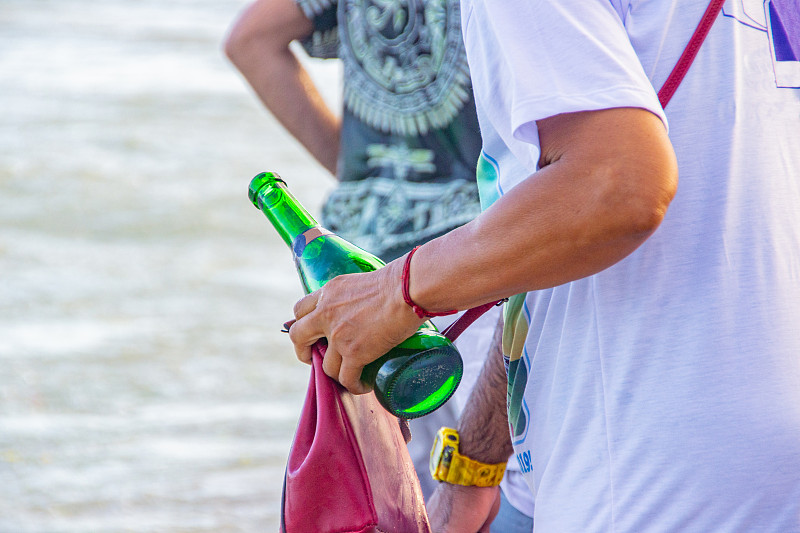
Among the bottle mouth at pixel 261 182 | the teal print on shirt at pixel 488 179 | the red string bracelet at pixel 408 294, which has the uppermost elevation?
the bottle mouth at pixel 261 182

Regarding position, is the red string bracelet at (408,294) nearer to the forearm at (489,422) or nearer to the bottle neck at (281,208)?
the bottle neck at (281,208)

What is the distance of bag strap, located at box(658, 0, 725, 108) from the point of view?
1.22 meters

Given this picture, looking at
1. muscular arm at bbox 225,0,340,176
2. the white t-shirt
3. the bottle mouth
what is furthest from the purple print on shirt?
muscular arm at bbox 225,0,340,176

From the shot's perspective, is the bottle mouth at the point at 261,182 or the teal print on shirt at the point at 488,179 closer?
the teal print on shirt at the point at 488,179

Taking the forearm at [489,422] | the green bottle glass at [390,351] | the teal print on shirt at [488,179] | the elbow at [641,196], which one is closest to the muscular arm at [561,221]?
the elbow at [641,196]

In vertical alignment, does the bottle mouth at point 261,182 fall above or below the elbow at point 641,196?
above

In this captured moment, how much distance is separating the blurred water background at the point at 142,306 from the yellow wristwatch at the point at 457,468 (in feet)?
7.13

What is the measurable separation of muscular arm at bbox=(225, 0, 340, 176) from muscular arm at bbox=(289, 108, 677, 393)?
170 centimetres

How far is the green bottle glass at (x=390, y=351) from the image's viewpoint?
138 cm

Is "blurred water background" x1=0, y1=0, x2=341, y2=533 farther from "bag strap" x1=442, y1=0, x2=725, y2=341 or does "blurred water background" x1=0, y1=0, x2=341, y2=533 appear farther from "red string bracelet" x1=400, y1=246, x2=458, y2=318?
"bag strap" x1=442, y1=0, x2=725, y2=341

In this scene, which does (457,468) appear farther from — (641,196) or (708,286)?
(641,196)

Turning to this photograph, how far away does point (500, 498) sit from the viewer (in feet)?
6.25

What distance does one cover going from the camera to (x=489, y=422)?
5.78 ft

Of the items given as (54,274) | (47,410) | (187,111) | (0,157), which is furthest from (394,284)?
(187,111)
